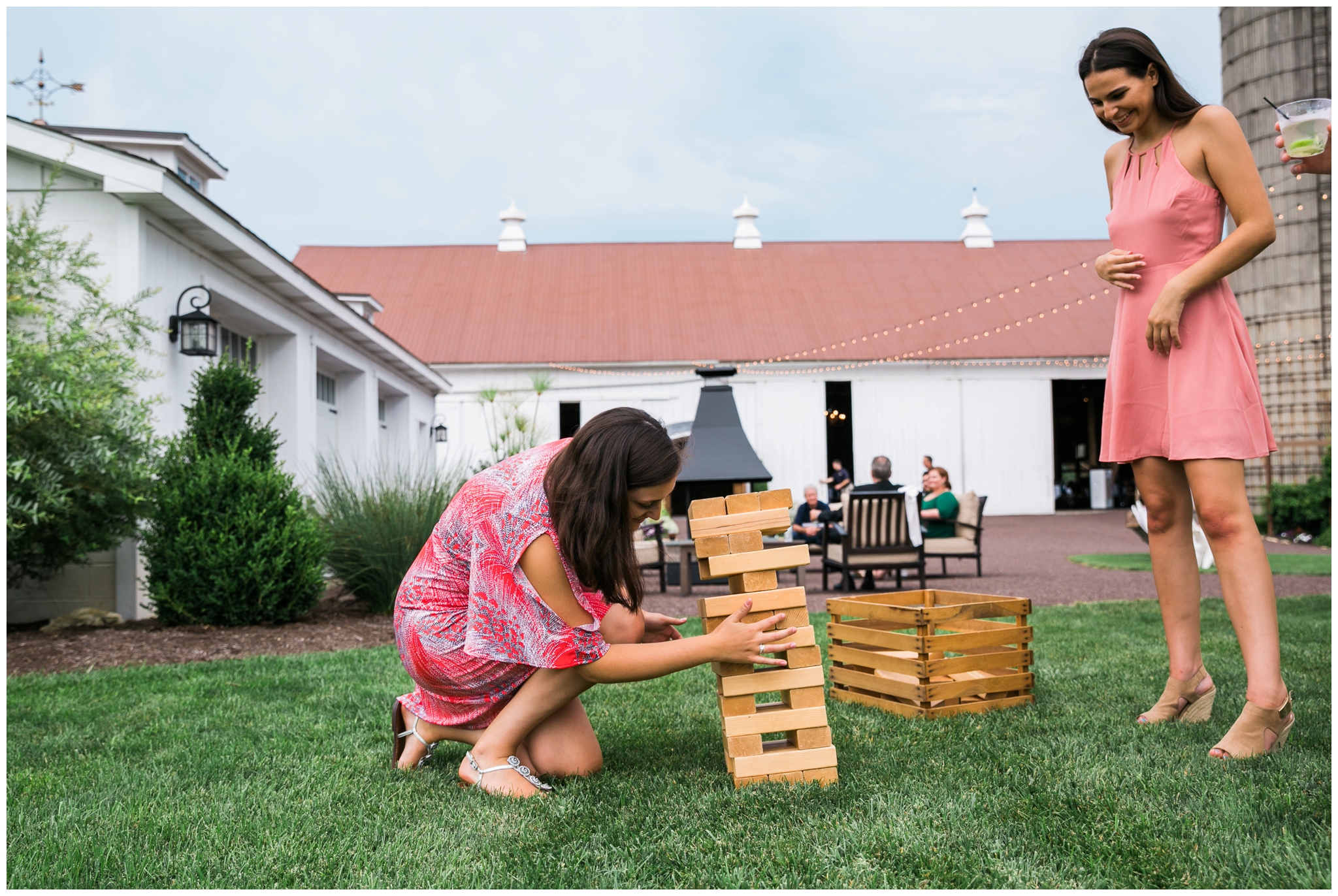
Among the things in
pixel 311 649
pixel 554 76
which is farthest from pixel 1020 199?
pixel 311 649

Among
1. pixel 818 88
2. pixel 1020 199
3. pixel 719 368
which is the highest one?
pixel 1020 199

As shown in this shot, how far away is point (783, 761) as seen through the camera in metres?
2.40

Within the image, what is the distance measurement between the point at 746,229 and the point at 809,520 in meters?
15.8

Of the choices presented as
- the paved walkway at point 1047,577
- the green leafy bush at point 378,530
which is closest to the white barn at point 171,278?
the green leafy bush at point 378,530

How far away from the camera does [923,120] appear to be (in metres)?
20.7

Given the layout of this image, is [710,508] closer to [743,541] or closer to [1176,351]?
[743,541]

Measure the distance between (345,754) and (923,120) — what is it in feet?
67.5

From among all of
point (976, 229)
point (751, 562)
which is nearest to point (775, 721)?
point (751, 562)

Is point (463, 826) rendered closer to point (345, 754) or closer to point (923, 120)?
point (345, 754)

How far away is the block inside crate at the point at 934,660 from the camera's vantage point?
10.5ft

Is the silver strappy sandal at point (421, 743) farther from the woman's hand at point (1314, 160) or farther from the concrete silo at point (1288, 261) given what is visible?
the concrete silo at point (1288, 261)

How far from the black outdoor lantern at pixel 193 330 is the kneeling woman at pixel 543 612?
5337mm

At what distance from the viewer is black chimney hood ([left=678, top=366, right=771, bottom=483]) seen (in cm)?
877

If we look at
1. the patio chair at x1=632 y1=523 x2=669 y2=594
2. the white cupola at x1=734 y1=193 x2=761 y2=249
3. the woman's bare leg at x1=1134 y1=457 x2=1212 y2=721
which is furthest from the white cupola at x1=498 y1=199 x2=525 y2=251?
the woman's bare leg at x1=1134 y1=457 x2=1212 y2=721
